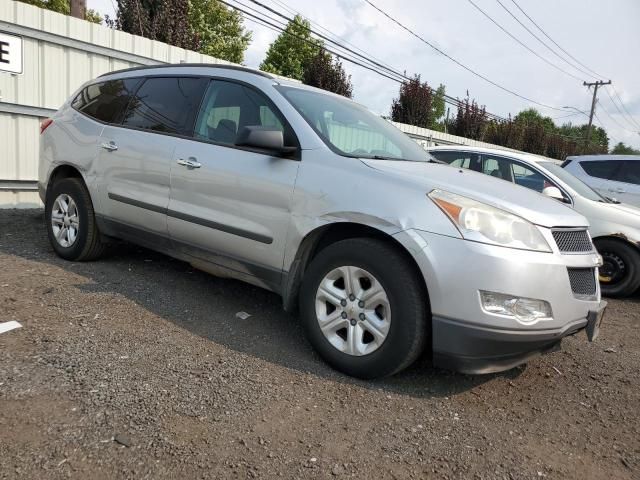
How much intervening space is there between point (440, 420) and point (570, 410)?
82 cm

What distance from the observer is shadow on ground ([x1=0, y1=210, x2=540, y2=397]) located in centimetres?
302

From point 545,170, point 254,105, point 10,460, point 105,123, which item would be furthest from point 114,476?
point 545,170

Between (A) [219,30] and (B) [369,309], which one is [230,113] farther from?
(A) [219,30]

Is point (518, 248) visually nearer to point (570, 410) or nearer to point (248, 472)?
point (570, 410)

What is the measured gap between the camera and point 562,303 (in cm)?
266

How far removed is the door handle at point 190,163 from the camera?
11.9ft

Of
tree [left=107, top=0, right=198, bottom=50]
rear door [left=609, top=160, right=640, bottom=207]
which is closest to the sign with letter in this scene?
tree [left=107, top=0, right=198, bottom=50]

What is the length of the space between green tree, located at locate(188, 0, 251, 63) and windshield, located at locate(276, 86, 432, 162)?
27.9 meters

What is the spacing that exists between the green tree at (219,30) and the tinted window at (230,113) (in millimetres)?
27871

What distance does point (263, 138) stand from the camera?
3094mm

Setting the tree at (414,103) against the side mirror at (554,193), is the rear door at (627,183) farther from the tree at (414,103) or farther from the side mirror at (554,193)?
the tree at (414,103)

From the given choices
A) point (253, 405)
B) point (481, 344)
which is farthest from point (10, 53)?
point (481, 344)

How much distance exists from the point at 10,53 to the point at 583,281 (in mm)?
6859

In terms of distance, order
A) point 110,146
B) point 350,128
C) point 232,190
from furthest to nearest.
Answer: point 110,146 < point 350,128 < point 232,190
